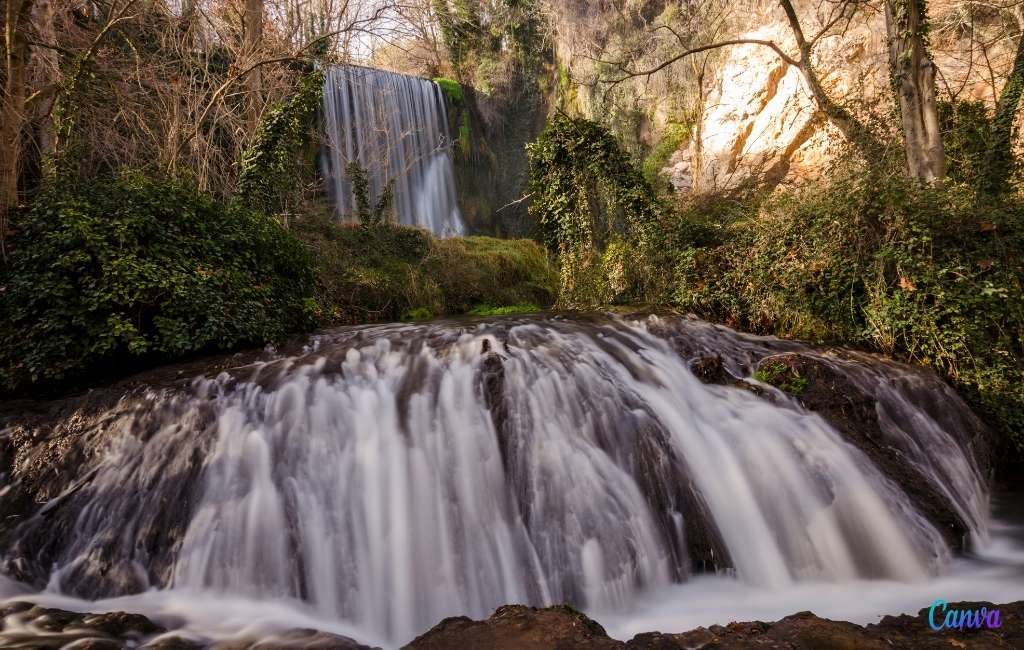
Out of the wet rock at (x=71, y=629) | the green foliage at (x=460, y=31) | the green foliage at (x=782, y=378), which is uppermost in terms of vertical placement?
the green foliage at (x=460, y=31)

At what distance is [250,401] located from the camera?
183 inches

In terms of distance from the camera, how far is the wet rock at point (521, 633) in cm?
203

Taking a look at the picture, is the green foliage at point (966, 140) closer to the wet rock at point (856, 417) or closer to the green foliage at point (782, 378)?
the wet rock at point (856, 417)

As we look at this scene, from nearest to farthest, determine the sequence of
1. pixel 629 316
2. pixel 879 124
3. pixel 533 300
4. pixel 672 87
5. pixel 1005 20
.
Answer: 1. pixel 629 316
2. pixel 879 124
3. pixel 1005 20
4. pixel 533 300
5. pixel 672 87

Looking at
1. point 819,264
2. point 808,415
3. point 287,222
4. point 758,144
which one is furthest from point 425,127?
point 808,415

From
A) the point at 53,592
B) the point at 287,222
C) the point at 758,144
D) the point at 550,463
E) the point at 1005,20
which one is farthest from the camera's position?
the point at 758,144

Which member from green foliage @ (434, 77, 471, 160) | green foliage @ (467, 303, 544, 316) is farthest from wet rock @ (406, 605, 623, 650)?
green foliage @ (434, 77, 471, 160)

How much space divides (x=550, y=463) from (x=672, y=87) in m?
19.7

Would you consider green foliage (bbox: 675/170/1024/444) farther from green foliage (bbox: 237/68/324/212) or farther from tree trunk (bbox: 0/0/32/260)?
tree trunk (bbox: 0/0/32/260)

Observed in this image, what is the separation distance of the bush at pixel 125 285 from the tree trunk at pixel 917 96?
31.8 feet

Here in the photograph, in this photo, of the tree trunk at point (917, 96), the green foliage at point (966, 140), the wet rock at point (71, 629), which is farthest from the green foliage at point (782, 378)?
the green foliage at point (966, 140)

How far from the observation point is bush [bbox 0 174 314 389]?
17.2ft

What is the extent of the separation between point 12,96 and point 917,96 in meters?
12.5

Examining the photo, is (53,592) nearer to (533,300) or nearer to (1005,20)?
(533,300)
